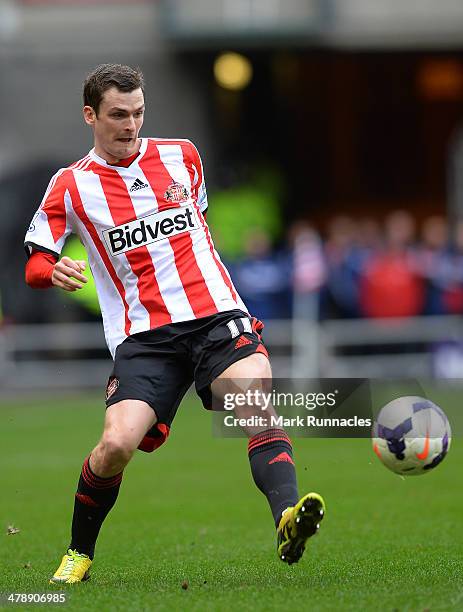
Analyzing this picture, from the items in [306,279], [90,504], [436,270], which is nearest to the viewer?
[90,504]

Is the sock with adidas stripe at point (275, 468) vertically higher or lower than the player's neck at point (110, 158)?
lower

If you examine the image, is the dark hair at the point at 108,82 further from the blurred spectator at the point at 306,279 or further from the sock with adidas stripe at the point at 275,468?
the blurred spectator at the point at 306,279

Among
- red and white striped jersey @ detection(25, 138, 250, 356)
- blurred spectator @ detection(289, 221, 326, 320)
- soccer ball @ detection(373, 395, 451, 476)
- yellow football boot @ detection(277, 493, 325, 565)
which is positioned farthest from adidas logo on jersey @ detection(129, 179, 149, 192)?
blurred spectator @ detection(289, 221, 326, 320)

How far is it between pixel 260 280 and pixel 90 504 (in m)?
11.5

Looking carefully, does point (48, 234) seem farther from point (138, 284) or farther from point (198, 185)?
point (198, 185)

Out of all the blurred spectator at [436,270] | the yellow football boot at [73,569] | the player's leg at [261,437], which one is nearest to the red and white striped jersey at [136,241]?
the player's leg at [261,437]

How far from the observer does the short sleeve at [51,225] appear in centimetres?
603

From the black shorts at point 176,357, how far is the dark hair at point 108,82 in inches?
43.7

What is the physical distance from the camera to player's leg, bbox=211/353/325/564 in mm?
5340

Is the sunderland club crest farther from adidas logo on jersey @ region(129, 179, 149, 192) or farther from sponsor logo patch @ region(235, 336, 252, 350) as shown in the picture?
sponsor logo patch @ region(235, 336, 252, 350)

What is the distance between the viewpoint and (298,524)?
5215 millimetres

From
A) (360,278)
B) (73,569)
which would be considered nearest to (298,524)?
(73,569)

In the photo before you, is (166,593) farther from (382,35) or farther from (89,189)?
(382,35)

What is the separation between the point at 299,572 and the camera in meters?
6.21
